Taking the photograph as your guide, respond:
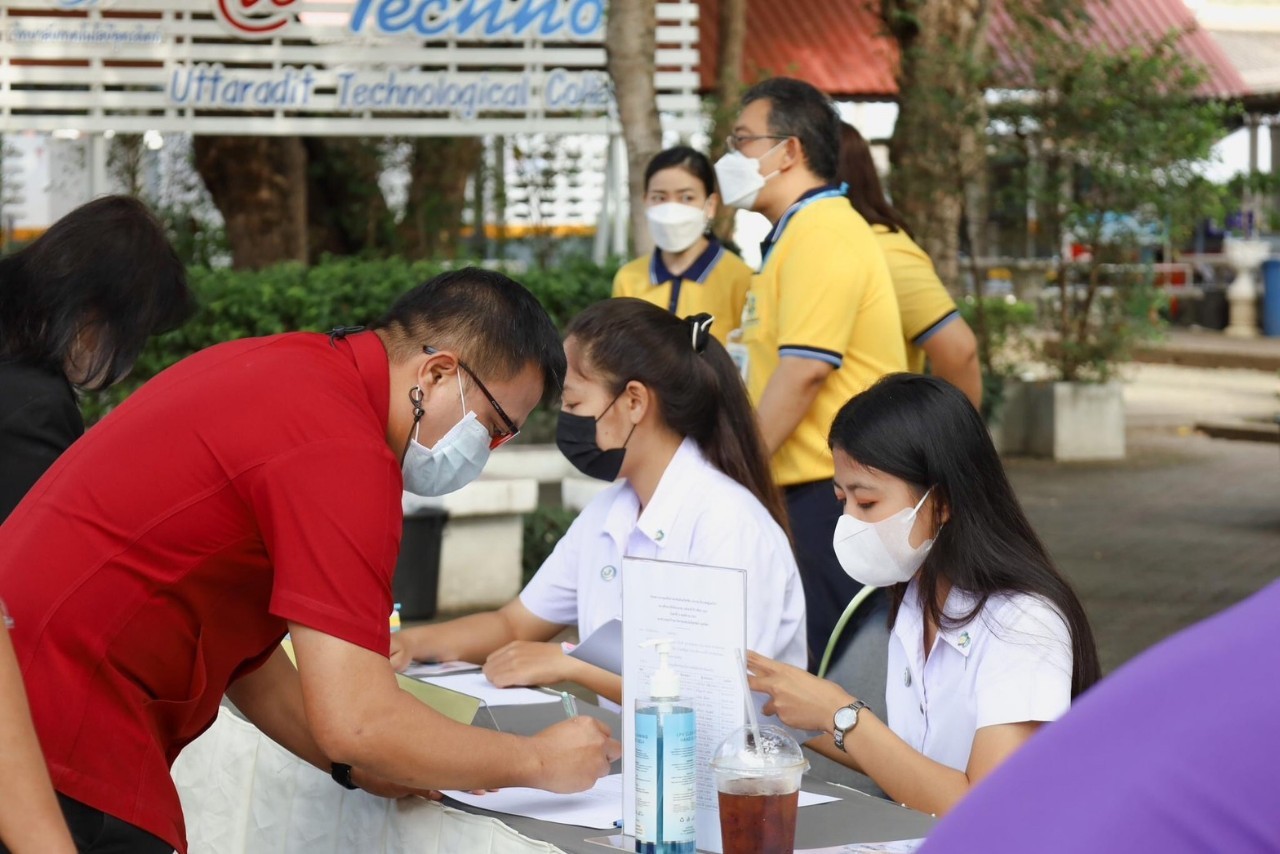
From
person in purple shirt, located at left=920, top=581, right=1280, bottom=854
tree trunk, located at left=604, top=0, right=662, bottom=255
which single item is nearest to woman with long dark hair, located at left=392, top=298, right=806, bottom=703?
person in purple shirt, located at left=920, top=581, right=1280, bottom=854

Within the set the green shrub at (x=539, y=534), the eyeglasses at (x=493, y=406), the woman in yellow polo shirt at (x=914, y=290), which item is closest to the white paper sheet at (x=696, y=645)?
the eyeglasses at (x=493, y=406)

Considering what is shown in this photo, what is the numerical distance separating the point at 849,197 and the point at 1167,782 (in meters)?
4.01

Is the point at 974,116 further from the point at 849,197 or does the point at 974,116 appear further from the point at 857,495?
the point at 857,495

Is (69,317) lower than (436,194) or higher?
higher

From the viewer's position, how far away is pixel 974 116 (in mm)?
10148

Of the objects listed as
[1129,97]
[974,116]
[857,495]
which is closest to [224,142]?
[974,116]

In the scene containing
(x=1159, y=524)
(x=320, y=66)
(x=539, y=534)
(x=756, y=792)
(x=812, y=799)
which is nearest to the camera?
(x=756, y=792)

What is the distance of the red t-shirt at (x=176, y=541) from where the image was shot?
6.68ft

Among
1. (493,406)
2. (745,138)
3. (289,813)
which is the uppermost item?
(745,138)

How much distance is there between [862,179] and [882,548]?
7.45ft

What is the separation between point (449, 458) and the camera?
235 centimetres

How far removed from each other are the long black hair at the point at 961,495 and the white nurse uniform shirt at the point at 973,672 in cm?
2

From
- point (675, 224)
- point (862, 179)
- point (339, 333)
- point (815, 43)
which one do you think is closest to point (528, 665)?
point (339, 333)

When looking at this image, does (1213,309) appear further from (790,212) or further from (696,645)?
(696,645)
